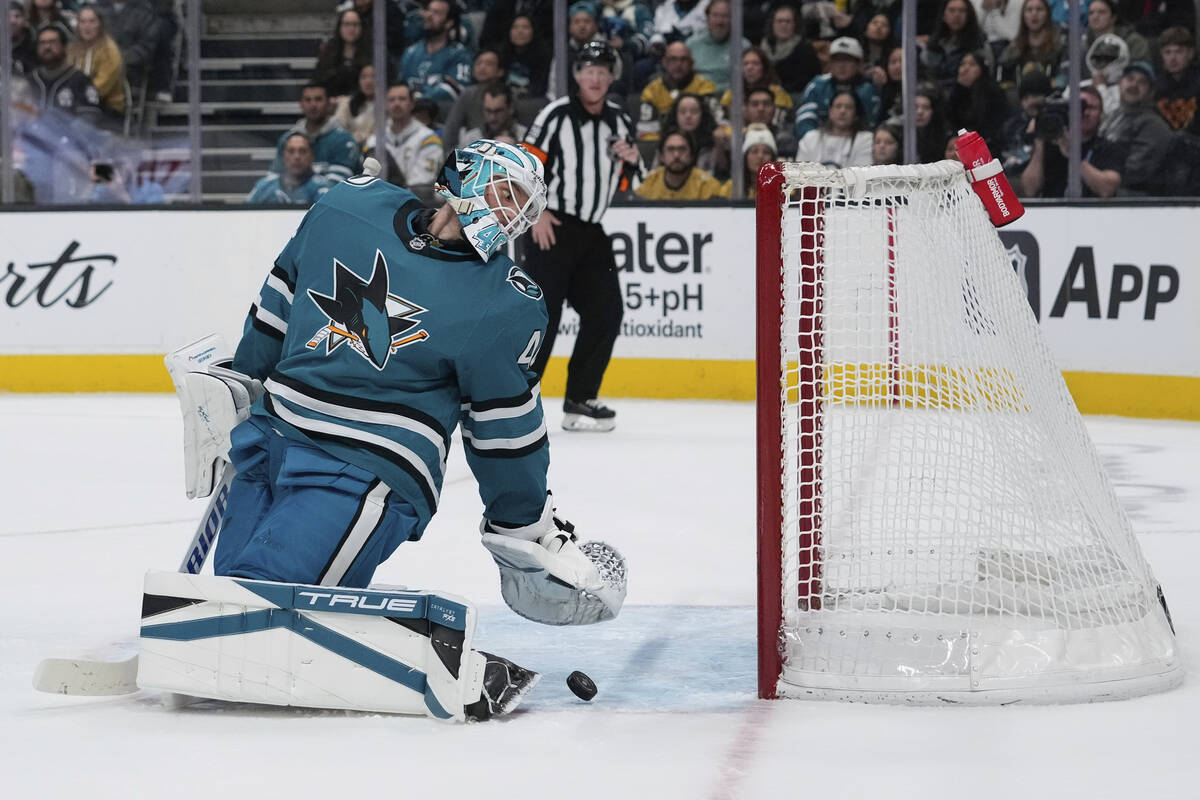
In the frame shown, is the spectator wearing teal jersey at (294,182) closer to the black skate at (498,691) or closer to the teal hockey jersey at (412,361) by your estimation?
the teal hockey jersey at (412,361)

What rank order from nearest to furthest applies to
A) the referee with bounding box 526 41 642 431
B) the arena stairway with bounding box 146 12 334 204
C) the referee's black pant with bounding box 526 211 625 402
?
the referee with bounding box 526 41 642 431, the referee's black pant with bounding box 526 211 625 402, the arena stairway with bounding box 146 12 334 204

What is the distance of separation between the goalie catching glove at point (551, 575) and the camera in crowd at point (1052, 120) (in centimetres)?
482

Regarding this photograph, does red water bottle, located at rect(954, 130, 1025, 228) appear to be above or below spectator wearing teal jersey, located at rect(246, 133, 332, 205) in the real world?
above

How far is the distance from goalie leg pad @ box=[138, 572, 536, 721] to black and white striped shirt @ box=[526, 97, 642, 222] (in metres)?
3.70

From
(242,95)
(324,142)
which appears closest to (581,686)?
(324,142)

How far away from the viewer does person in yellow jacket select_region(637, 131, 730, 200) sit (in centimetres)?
725

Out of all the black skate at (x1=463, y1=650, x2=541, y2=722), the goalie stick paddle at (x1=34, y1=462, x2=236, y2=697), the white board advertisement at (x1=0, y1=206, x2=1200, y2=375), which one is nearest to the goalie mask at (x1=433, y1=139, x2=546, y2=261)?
the black skate at (x1=463, y1=650, x2=541, y2=722)

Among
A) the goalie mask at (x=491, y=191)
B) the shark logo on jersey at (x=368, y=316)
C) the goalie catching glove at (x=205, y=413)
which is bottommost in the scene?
the goalie catching glove at (x=205, y=413)

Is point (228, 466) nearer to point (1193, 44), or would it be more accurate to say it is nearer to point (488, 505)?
point (488, 505)

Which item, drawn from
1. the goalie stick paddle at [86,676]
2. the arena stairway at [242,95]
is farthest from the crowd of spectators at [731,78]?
the goalie stick paddle at [86,676]

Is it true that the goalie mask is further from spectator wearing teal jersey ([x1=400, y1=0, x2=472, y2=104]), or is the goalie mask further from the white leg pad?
spectator wearing teal jersey ([x1=400, y1=0, x2=472, y2=104])

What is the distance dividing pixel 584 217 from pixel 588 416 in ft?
2.41

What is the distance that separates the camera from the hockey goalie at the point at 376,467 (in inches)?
93.6

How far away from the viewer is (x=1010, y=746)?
231cm
